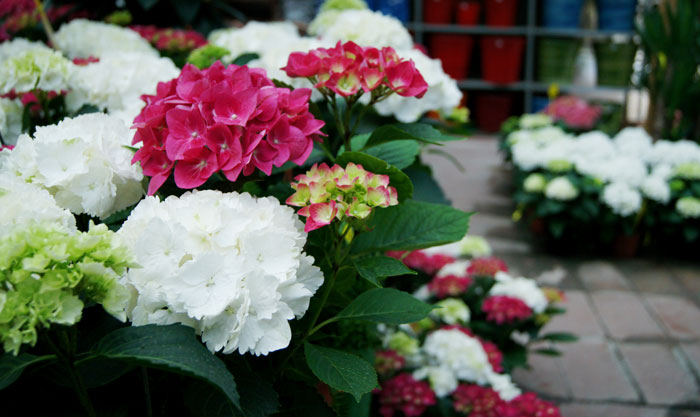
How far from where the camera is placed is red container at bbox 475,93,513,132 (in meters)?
5.61

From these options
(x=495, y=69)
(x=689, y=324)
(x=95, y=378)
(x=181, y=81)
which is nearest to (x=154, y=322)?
(x=95, y=378)

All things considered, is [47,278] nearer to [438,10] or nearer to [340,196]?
[340,196]

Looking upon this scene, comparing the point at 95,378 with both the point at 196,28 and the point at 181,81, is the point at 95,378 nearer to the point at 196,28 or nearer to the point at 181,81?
the point at 181,81

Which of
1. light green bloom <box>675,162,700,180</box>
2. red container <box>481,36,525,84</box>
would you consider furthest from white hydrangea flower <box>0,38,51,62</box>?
red container <box>481,36,525,84</box>

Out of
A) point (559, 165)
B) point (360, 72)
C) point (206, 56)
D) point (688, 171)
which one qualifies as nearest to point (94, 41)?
point (206, 56)

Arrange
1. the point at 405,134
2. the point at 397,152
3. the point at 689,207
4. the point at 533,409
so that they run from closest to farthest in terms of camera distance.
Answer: the point at 405,134 → the point at 397,152 → the point at 533,409 → the point at 689,207

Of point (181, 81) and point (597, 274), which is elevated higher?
point (181, 81)

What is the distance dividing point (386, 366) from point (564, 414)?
0.73 metres

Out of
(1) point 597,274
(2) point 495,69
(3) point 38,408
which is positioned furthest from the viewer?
(2) point 495,69

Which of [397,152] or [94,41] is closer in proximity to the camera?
[397,152]

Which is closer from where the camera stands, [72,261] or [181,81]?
[72,261]

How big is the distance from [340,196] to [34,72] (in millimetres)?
673

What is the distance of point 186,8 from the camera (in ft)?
7.72

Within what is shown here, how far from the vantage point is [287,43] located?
1.45 metres
